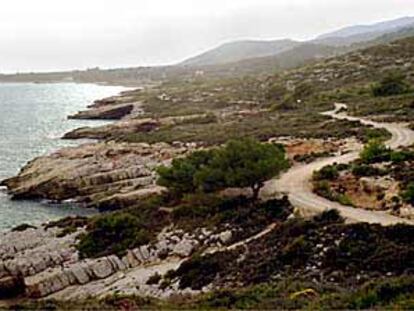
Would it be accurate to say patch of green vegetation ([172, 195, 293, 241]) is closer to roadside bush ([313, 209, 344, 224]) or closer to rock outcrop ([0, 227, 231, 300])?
rock outcrop ([0, 227, 231, 300])

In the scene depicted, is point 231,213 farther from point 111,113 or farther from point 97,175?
point 111,113

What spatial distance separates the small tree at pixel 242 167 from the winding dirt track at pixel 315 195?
1.47m

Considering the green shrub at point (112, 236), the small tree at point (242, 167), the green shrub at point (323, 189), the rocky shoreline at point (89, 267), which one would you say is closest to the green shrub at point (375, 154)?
the green shrub at point (323, 189)

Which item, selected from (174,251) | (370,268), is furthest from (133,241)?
(370,268)

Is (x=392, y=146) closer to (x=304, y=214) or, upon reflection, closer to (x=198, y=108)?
(x=304, y=214)

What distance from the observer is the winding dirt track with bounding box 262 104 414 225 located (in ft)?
120

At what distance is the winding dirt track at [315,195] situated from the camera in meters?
36.6

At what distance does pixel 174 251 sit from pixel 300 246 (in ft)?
29.5

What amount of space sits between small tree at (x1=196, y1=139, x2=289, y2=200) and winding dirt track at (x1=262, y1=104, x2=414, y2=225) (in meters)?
1.47

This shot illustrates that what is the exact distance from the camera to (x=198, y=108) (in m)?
124

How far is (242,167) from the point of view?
45.2m

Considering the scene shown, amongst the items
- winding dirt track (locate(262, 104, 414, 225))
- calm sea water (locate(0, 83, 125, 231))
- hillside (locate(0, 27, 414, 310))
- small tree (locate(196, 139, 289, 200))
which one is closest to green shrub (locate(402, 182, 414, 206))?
hillside (locate(0, 27, 414, 310))

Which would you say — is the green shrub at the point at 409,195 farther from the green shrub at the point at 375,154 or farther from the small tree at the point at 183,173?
the small tree at the point at 183,173

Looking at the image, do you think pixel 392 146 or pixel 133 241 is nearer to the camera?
pixel 133 241
